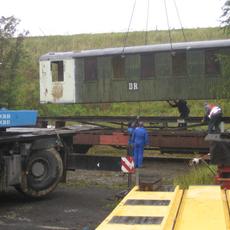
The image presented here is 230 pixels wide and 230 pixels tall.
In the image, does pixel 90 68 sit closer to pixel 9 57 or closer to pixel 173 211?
pixel 9 57

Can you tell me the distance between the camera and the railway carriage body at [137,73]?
20.1 metres

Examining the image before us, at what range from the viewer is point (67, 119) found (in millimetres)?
20750

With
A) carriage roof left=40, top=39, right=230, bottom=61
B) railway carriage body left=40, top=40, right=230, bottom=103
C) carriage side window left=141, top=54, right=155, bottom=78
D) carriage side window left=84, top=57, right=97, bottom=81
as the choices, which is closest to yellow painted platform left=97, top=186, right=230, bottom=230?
railway carriage body left=40, top=40, right=230, bottom=103

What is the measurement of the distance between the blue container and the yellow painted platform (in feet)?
19.4

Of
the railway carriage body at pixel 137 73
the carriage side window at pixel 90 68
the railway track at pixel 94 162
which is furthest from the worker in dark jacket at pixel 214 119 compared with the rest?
the carriage side window at pixel 90 68

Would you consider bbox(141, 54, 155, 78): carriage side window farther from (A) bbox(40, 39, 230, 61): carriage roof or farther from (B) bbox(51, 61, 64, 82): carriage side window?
(B) bbox(51, 61, 64, 82): carriage side window

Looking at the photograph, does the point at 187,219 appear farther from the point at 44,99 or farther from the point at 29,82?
the point at 29,82

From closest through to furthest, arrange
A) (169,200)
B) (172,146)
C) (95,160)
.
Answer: (169,200), (95,160), (172,146)

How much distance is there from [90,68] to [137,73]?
2.05 m

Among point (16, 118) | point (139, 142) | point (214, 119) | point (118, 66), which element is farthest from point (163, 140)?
point (16, 118)

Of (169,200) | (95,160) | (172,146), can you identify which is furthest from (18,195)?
(169,200)

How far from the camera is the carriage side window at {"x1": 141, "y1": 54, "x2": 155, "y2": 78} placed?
2076 cm

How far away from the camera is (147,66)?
20.8 m

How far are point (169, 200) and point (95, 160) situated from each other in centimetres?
653
